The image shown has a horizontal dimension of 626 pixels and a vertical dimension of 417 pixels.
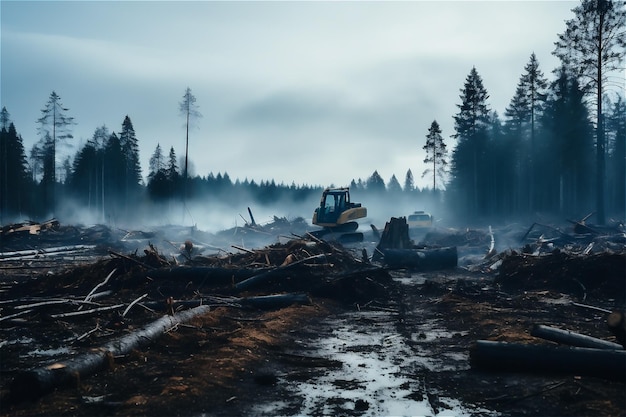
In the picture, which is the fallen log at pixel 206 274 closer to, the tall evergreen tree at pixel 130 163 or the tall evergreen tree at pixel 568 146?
the tall evergreen tree at pixel 568 146

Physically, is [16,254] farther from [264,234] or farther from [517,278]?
[517,278]

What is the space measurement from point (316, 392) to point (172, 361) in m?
2.47

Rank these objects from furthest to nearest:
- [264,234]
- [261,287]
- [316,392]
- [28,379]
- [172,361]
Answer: [264,234] → [261,287] → [172,361] → [316,392] → [28,379]

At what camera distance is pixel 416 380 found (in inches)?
267

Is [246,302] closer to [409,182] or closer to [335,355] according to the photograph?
[335,355]

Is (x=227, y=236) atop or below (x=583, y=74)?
below

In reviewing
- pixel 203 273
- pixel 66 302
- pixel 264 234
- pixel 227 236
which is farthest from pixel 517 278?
pixel 227 236

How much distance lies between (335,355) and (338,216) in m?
20.5

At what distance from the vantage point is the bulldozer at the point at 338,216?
2861 centimetres

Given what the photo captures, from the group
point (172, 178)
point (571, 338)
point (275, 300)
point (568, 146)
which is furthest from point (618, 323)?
point (172, 178)

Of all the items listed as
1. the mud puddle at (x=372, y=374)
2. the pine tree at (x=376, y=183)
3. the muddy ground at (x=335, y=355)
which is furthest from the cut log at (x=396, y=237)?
the pine tree at (x=376, y=183)

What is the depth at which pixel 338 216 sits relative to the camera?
2861 centimetres

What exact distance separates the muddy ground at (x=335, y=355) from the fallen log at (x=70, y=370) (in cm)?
10

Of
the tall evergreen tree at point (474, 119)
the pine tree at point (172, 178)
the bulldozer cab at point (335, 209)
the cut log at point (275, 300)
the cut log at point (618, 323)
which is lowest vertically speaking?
the cut log at point (275, 300)
